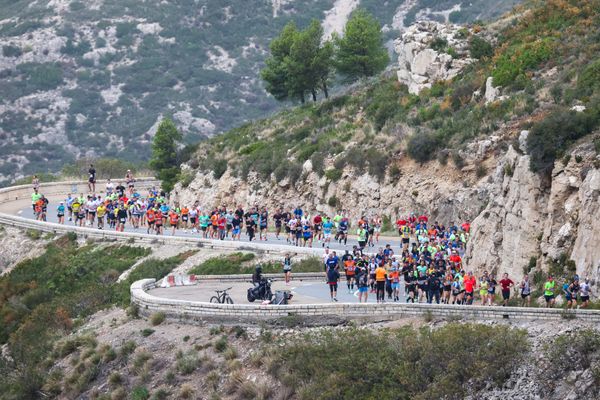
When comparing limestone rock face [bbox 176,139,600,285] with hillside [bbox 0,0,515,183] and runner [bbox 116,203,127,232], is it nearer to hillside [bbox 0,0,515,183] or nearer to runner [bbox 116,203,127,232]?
runner [bbox 116,203,127,232]

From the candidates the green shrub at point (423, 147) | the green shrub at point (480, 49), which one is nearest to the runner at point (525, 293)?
the green shrub at point (423, 147)

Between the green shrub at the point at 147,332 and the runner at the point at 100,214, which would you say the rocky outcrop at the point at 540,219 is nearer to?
the green shrub at the point at 147,332

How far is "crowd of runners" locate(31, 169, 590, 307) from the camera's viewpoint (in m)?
39.6

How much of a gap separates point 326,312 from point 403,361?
5586mm

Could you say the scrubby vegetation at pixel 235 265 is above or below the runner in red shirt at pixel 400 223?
below

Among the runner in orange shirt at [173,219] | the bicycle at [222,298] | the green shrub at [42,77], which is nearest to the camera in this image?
the bicycle at [222,298]

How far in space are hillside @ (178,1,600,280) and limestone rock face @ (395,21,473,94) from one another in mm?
738

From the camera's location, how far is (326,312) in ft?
129

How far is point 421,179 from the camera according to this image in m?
59.9

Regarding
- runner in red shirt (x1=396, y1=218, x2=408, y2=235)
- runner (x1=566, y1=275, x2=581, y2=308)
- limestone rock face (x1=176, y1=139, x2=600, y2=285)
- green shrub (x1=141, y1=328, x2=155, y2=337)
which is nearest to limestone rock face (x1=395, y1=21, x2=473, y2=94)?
limestone rock face (x1=176, y1=139, x2=600, y2=285)

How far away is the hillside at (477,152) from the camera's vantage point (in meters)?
41.3

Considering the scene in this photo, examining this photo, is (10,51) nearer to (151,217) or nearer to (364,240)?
(151,217)

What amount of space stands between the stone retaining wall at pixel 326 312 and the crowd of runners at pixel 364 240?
1.62 metres

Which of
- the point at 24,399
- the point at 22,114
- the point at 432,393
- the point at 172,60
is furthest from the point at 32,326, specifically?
the point at 172,60
